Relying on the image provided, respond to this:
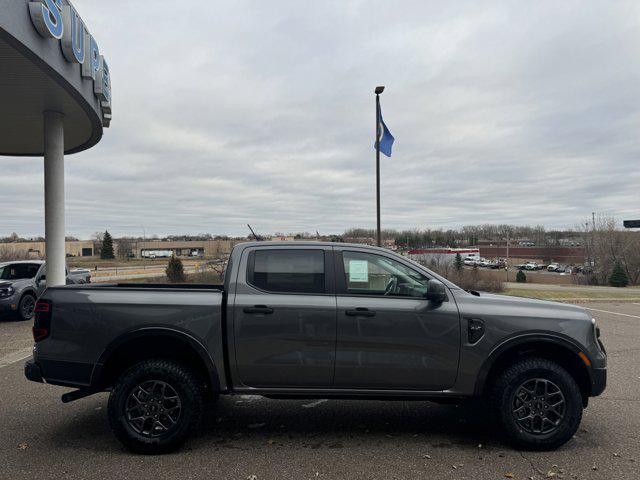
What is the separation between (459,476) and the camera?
3545 millimetres

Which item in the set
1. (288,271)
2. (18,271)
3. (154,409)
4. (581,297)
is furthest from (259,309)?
(581,297)

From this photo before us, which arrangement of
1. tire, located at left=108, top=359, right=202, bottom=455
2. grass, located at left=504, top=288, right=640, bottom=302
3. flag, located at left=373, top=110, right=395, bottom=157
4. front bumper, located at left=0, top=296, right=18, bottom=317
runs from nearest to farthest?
tire, located at left=108, top=359, right=202, bottom=455 < front bumper, located at left=0, top=296, right=18, bottom=317 < flag, located at left=373, top=110, right=395, bottom=157 < grass, located at left=504, top=288, right=640, bottom=302

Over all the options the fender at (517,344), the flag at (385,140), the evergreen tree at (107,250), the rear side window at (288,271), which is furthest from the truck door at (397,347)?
the evergreen tree at (107,250)

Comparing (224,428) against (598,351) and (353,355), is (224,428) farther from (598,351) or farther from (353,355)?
(598,351)

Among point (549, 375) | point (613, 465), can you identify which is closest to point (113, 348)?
point (549, 375)

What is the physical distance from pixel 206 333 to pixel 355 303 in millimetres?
1331

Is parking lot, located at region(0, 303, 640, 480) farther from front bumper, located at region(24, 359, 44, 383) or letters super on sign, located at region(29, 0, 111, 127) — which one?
letters super on sign, located at region(29, 0, 111, 127)

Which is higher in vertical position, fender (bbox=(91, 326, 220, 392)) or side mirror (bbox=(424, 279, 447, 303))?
side mirror (bbox=(424, 279, 447, 303))

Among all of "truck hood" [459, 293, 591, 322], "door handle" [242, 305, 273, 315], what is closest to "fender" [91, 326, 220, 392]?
"door handle" [242, 305, 273, 315]

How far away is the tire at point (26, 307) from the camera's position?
1157cm

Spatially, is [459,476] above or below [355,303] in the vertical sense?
below

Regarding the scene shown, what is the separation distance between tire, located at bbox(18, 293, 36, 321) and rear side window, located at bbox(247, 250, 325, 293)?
9.91 metres

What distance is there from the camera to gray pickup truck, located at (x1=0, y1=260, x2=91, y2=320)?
1130 centimetres

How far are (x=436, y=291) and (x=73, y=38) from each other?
814cm
